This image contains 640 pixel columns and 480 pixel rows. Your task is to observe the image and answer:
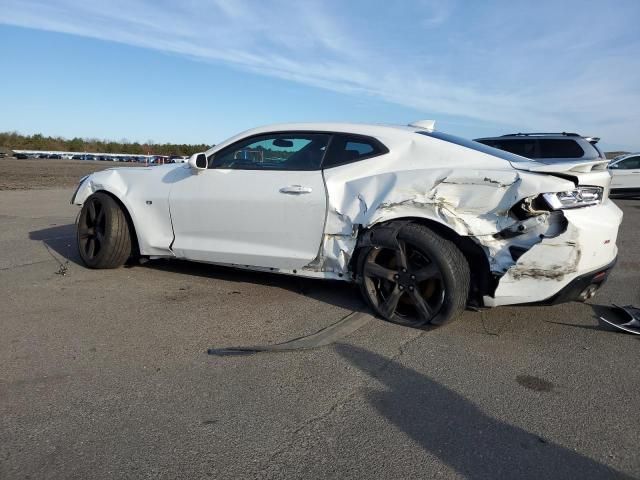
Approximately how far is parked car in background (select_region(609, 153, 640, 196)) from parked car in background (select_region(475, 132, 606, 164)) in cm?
703

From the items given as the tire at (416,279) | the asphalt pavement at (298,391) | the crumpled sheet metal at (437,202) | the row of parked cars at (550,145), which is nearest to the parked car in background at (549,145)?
the row of parked cars at (550,145)

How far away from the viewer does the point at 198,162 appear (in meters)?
4.84

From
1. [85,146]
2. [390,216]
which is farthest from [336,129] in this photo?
[85,146]

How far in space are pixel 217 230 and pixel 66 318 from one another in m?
1.43

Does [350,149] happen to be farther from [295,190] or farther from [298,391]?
[298,391]

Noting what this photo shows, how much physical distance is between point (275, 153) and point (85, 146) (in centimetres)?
8884

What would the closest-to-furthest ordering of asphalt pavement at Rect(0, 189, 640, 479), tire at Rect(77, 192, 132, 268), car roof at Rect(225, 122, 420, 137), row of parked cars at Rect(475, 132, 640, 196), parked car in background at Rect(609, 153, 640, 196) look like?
asphalt pavement at Rect(0, 189, 640, 479) < car roof at Rect(225, 122, 420, 137) < tire at Rect(77, 192, 132, 268) < row of parked cars at Rect(475, 132, 640, 196) < parked car in background at Rect(609, 153, 640, 196)

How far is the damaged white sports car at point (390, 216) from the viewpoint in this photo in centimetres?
359

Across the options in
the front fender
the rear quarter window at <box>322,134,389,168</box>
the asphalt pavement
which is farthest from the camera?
the front fender

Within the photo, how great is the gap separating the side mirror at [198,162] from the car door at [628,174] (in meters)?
16.3

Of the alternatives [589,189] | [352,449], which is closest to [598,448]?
[352,449]

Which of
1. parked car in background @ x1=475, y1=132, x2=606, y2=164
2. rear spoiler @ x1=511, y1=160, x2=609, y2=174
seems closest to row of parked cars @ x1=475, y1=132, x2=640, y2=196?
parked car in background @ x1=475, y1=132, x2=606, y2=164

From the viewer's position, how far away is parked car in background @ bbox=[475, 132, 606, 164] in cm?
1082

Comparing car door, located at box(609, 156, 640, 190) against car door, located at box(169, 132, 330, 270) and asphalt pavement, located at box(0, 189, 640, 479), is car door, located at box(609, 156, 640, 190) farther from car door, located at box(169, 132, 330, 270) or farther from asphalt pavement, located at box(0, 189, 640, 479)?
car door, located at box(169, 132, 330, 270)
